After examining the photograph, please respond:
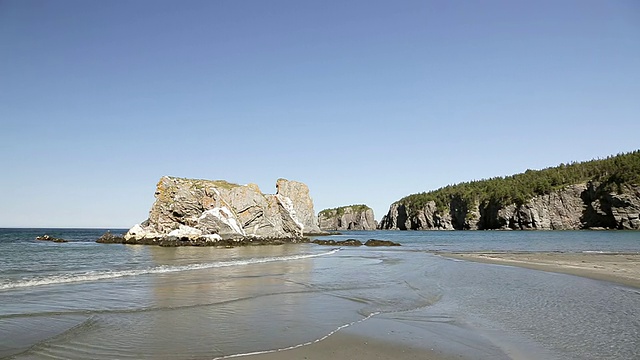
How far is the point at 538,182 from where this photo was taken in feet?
454

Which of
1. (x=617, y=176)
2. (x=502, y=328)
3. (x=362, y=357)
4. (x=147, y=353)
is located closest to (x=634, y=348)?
(x=502, y=328)

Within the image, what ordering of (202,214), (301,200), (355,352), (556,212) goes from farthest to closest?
(556,212)
(301,200)
(202,214)
(355,352)

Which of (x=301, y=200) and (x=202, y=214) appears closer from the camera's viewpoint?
(x=202, y=214)

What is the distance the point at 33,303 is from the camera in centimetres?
Answer: 1164

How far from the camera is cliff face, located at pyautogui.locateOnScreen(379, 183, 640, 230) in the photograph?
339 feet

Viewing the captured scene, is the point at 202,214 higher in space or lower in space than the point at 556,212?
lower

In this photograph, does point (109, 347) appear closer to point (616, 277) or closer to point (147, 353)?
point (147, 353)

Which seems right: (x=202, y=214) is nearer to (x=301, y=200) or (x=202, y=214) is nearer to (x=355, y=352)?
(x=355, y=352)

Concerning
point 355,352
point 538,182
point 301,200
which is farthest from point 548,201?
point 355,352

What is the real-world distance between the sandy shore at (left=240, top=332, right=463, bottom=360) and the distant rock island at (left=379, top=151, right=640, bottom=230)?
119863 mm

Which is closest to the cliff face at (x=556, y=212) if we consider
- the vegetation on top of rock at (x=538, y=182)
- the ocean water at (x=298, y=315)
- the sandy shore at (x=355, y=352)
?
the vegetation on top of rock at (x=538, y=182)

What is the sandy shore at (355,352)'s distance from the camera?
685 cm

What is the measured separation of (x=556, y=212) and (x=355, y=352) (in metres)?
139

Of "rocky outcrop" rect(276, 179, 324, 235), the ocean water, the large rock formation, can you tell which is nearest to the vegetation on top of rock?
"rocky outcrop" rect(276, 179, 324, 235)
